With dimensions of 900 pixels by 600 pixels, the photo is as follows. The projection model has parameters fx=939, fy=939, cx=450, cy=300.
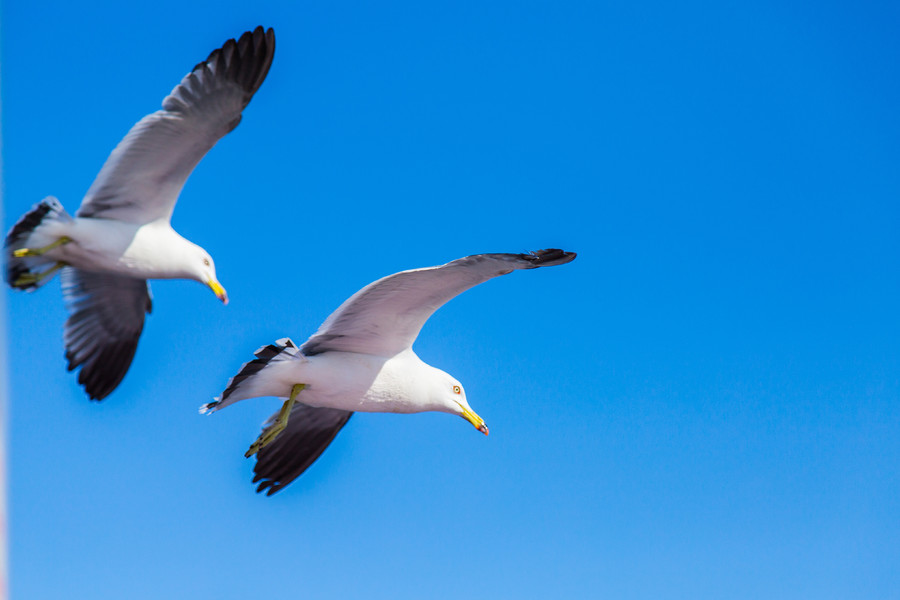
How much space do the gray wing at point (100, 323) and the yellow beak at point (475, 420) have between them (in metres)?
3.40

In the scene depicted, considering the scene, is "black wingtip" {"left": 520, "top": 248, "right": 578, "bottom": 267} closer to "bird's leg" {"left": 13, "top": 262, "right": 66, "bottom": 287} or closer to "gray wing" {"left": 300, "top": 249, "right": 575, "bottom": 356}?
"gray wing" {"left": 300, "top": 249, "right": 575, "bottom": 356}

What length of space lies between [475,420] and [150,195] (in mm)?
3144

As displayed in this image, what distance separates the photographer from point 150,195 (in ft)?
22.8

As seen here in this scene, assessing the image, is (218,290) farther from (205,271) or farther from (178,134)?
(178,134)

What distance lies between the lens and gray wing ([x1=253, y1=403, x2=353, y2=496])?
8.45m

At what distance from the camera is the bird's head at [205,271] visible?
7257 millimetres

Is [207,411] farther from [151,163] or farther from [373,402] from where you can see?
[151,163]

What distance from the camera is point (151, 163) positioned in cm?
684

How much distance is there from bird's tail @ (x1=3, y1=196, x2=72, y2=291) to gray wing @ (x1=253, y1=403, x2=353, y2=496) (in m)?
2.49

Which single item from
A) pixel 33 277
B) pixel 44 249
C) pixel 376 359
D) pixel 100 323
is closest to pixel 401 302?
pixel 376 359

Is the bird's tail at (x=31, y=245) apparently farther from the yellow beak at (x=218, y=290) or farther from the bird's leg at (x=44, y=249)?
the yellow beak at (x=218, y=290)

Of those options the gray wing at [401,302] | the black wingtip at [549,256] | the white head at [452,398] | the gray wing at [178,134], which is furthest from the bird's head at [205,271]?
the black wingtip at [549,256]

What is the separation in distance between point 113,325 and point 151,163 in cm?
266

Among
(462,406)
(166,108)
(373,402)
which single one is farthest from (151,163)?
(462,406)
